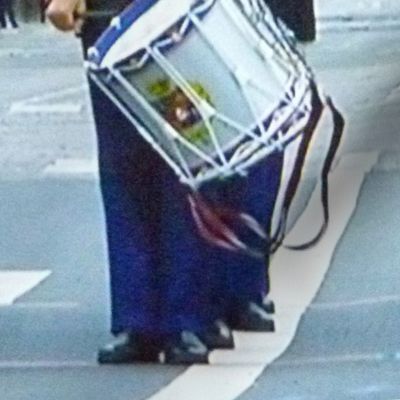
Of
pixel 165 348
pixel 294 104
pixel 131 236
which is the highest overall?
pixel 294 104

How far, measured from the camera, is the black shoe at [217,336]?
1.20 m

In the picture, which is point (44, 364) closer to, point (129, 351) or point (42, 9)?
point (129, 351)

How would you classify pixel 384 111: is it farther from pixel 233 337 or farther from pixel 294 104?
pixel 233 337

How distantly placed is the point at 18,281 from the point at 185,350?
17cm

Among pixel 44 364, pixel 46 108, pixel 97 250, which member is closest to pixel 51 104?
pixel 46 108

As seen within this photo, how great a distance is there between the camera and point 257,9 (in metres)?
1.13

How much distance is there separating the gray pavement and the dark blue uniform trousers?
0.06ft

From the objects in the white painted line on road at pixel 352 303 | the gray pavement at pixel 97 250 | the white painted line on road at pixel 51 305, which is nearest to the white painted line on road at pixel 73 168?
the gray pavement at pixel 97 250

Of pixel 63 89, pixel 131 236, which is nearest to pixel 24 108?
pixel 63 89

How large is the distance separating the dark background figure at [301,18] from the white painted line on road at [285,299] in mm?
126

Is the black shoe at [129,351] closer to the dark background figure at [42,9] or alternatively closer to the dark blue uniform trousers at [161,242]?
the dark blue uniform trousers at [161,242]

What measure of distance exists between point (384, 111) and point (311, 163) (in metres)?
0.08

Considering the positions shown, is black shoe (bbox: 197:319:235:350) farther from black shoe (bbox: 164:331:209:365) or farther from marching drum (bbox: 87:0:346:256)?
marching drum (bbox: 87:0:346:256)

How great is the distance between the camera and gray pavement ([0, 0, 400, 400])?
1.16 meters
